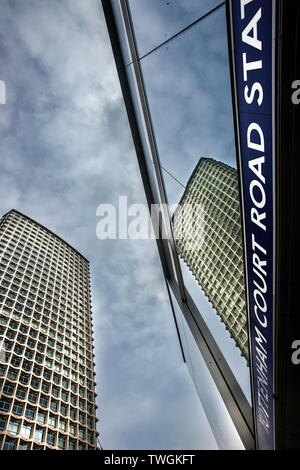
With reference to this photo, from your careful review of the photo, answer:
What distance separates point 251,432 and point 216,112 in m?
7.04

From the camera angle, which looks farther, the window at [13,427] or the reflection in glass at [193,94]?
the window at [13,427]

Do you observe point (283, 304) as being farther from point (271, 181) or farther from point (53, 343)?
point (53, 343)

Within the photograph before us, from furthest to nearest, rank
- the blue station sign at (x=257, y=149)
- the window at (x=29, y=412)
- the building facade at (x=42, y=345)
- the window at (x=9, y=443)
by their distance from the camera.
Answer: the window at (x=29, y=412)
the building facade at (x=42, y=345)
the window at (x=9, y=443)
the blue station sign at (x=257, y=149)

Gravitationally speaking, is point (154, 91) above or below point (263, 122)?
above

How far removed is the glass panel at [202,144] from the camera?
3.88 metres

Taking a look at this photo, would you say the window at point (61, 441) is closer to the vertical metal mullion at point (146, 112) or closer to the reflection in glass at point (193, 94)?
the vertical metal mullion at point (146, 112)

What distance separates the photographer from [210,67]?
3867 mm

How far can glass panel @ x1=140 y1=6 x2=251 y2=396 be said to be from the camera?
12.7 ft

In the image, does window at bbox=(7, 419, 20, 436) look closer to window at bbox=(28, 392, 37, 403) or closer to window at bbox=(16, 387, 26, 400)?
window at bbox=(16, 387, 26, 400)

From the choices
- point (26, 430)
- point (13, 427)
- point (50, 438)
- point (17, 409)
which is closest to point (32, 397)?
point (17, 409)

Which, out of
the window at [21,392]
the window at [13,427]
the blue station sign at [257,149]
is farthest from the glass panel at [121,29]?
the window at [21,392]

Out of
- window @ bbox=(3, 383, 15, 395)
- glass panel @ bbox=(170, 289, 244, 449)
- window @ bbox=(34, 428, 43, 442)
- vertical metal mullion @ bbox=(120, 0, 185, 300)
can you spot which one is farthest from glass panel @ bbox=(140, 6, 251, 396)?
window @ bbox=(3, 383, 15, 395)

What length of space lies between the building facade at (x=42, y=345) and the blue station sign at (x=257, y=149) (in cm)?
4482

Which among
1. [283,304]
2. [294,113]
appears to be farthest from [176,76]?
[283,304]
